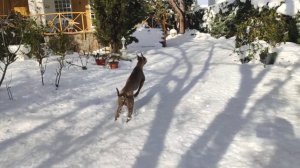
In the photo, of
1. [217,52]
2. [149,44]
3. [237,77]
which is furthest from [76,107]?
[149,44]

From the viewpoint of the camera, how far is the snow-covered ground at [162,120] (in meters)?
4.74

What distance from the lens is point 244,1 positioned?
1786cm

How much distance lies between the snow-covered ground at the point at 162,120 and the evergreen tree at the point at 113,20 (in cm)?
273

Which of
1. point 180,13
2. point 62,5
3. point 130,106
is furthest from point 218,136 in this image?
point 62,5

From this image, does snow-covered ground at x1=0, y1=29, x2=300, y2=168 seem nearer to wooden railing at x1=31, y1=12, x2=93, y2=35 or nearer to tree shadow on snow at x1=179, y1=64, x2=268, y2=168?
tree shadow on snow at x1=179, y1=64, x2=268, y2=168

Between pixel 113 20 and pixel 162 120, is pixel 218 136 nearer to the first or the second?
pixel 162 120

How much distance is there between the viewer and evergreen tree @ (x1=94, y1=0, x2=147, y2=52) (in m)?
12.2

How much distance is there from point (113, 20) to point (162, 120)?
23.0ft

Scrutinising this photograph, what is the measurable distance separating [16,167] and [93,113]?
2.10 m

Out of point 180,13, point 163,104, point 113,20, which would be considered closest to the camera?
point 163,104

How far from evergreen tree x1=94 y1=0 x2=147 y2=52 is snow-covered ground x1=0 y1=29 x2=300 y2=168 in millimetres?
2726

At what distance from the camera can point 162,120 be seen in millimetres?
6113

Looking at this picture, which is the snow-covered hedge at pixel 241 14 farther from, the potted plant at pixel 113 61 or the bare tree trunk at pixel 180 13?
the potted plant at pixel 113 61

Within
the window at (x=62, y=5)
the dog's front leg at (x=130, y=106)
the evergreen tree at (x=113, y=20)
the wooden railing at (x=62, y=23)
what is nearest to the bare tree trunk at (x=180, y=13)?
the wooden railing at (x=62, y=23)
